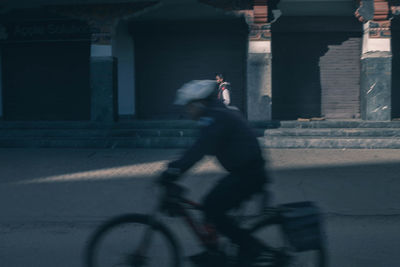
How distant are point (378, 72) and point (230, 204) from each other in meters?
10.8

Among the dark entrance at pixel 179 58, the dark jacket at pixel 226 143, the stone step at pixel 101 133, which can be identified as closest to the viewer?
the dark jacket at pixel 226 143

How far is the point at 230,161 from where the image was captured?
3.15 meters

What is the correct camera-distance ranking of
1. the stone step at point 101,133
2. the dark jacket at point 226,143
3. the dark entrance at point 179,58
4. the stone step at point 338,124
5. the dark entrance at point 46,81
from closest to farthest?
the dark jacket at point 226,143 → the stone step at point 101,133 → the stone step at point 338,124 → the dark entrance at point 179,58 → the dark entrance at point 46,81

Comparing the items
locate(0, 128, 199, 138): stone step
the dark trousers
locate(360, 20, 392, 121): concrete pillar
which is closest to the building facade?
locate(360, 20, 392, 121): concrete pillar

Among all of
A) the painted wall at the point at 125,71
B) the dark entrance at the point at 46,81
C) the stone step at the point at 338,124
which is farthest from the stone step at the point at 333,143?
the dark entrance at the point at 46,81

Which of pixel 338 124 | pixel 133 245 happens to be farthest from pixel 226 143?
pixel 338 124

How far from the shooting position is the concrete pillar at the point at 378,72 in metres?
12.5

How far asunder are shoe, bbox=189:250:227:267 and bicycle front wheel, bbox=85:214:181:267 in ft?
0.50

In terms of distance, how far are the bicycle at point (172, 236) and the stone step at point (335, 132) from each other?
8.88m

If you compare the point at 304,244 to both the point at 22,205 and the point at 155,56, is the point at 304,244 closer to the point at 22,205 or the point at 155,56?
the point at 22,205

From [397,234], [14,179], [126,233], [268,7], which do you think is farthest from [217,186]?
[268,7]

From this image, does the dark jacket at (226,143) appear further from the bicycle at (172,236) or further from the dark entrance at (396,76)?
the dark entrance at (396,76)

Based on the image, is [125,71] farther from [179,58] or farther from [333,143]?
[333,143]

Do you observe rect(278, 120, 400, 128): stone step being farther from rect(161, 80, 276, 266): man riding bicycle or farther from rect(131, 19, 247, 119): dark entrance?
rect(161, 80, 276, 266): man riding bicycle
